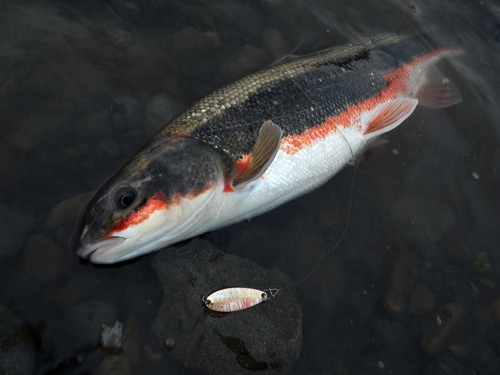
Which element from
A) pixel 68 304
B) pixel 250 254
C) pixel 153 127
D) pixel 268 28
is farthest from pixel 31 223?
Answer: pixel 268 28

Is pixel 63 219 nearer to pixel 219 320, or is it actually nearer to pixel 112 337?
pixel 112 337

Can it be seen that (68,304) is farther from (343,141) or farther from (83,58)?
(343,141)

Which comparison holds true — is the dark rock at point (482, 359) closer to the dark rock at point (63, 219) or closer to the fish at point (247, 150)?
the fish at point (247, 150)

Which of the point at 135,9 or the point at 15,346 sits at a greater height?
the point at 135,9

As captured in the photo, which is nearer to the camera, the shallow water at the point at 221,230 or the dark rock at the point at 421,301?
the shallow water at the point at 221,230

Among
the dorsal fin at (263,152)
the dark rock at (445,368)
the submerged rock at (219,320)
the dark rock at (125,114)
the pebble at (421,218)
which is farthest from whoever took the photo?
the pebble at (421,218)

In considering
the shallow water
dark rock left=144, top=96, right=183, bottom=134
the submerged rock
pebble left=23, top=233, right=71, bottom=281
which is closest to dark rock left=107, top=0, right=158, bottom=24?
the shallow water

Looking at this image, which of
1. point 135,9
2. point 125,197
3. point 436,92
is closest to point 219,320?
point 125,197

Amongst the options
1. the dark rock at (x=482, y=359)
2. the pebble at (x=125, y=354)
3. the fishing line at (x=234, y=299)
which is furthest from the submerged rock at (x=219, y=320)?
the dark rock at (x=482, y=359)
